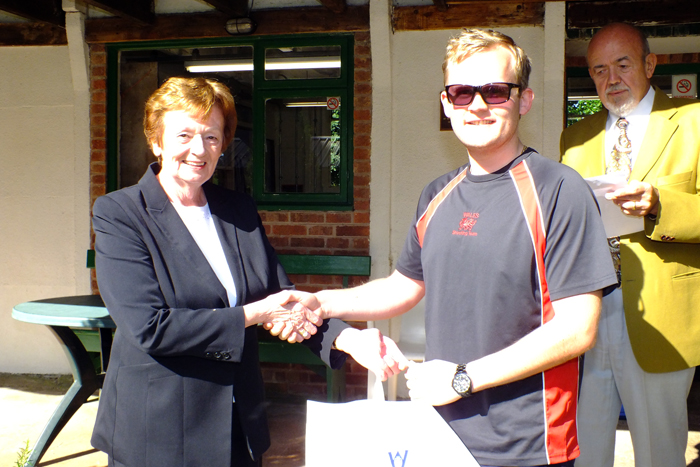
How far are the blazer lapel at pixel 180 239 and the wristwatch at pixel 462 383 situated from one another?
908 millimetres

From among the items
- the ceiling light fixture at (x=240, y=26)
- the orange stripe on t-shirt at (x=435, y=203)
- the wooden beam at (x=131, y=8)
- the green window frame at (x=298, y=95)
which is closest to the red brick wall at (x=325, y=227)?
the green window frame at (x=298, y=95)

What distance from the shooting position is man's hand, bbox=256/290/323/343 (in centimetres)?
214

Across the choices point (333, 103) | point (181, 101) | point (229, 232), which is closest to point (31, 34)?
point (333, 103)

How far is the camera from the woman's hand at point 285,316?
209 centimetres

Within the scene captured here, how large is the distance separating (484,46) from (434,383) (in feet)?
2.96

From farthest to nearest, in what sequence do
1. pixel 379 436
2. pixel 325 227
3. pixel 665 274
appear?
pixel 325 227 → pixel 665 274 → pixel 379 436

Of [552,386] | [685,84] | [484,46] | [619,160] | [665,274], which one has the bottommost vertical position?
[552,386]

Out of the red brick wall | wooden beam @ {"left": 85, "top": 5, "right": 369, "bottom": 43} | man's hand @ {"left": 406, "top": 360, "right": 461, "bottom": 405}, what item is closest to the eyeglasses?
man's hand @ {"left": 406, "top": 360, "right": 461, "bottom": 405}

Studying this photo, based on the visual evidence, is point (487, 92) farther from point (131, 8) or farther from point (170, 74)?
point (170, 74)

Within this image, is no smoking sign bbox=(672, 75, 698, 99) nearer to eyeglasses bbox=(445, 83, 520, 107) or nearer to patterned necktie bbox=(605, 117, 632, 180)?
patterned necktie bbox=(605, 117, 632, 180)

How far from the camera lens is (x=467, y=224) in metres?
1.66

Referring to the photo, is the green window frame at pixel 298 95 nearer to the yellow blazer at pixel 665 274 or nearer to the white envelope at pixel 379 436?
the yellow blazer at pixel 665 274

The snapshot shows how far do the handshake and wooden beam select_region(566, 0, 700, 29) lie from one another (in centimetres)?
348

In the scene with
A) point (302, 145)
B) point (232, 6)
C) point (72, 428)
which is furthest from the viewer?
point (302, 145)
